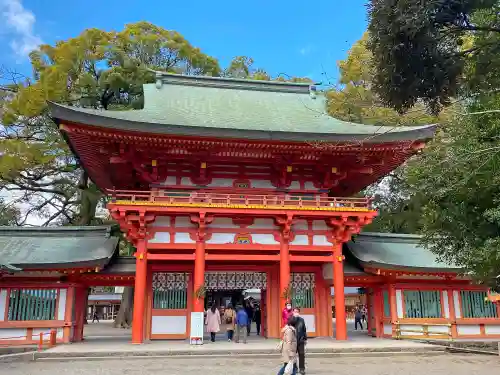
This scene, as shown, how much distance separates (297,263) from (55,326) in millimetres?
8711

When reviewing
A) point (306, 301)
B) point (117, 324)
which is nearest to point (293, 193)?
point (306, 301)

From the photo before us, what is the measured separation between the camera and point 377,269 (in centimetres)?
1741

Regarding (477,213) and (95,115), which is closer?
(477,213)

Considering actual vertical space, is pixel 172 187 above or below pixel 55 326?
above

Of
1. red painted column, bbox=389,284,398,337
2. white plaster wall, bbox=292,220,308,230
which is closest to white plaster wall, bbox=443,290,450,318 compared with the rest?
red painted column, bbox=389,284,398,337

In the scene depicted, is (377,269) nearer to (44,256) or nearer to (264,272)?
(264,272)

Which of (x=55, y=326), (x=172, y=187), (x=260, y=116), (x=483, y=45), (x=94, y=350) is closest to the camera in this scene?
(x=483, y=45)

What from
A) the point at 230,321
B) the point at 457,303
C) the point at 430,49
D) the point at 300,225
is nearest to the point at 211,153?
the point at 300,225

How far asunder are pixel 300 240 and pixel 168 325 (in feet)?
18.2

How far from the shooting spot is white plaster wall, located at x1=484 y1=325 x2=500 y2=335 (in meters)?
18.2

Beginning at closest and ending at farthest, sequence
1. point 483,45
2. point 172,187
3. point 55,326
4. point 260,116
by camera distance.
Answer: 1. point 483,45
2. point 55,326
3. point 172,187
4. point 260,116

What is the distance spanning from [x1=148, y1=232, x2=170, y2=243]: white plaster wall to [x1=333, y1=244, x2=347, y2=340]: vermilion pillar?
587cm

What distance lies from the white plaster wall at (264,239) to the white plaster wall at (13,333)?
8.25 metres

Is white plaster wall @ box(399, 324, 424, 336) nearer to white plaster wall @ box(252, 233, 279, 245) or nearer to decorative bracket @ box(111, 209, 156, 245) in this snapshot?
white plaster wall @ box(252, 233, 279, 245)
